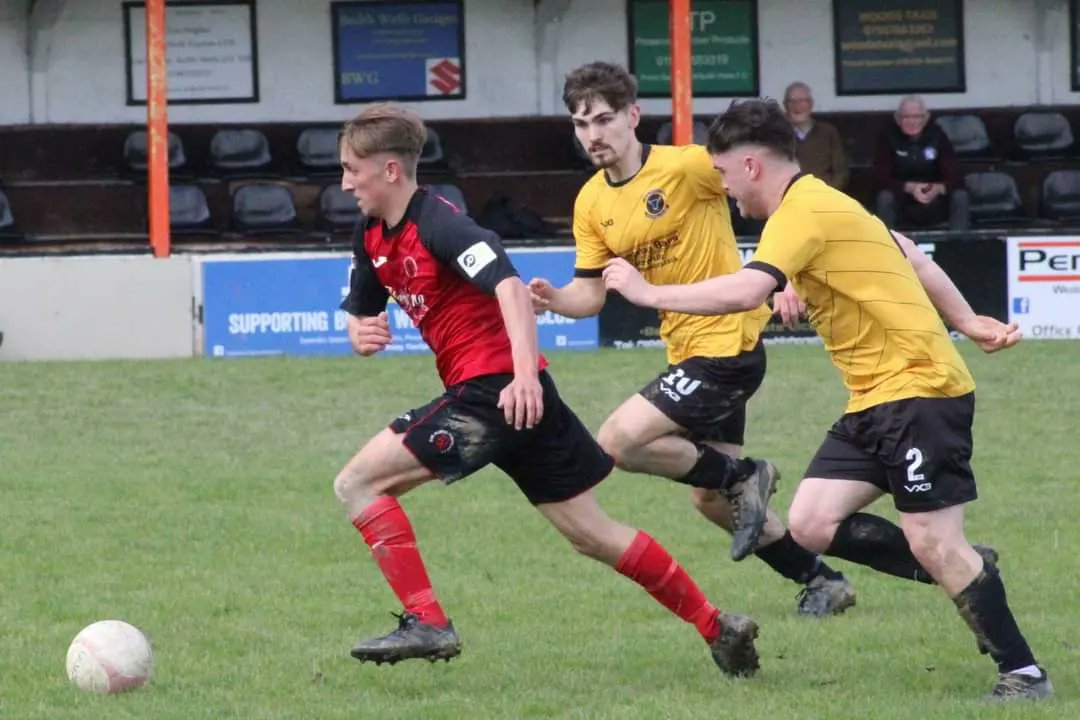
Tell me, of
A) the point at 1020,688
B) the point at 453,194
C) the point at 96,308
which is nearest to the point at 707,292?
the point at 1020,688

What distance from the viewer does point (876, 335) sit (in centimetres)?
578

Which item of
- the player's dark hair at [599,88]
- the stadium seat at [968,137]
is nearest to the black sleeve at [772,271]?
the player's dark hair at [599,88]

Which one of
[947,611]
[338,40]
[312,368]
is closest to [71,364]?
[312,368]

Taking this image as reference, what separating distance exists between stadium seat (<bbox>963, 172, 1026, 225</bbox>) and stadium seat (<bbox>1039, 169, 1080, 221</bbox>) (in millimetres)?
255

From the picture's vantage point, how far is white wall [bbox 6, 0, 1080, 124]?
19984mm

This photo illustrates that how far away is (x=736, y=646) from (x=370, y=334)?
1.44 metres

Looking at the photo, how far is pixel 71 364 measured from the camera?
15.6m

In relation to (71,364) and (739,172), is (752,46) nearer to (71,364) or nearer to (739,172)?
(71,364)

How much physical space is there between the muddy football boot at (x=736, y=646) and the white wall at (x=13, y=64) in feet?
50.4

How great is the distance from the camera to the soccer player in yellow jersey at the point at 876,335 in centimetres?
563

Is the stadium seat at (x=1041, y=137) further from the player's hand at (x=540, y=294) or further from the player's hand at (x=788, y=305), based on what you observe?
the player's hand at (x=788, y=305)

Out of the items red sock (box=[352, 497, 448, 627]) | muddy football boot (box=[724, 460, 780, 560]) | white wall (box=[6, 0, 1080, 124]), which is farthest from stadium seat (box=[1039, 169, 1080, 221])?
red sock (box=[352, 497, 448, 627])

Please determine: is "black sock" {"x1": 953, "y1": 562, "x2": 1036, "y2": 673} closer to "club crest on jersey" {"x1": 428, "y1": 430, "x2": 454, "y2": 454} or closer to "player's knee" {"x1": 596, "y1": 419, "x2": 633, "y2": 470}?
"club crest on jersey" {"x1": 428, "y1": 430, "x2": 454, "y2": 454}

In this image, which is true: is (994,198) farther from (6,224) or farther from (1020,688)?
(1020,688)
